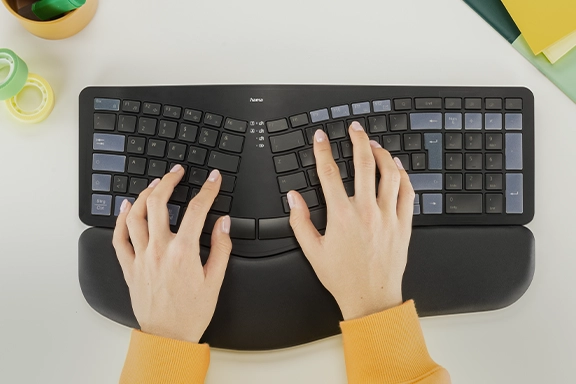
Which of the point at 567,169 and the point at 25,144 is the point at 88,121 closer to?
the point at 25,144

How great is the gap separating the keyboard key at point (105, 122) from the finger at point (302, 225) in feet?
0.76

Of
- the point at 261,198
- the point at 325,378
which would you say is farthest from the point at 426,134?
the point at 325,378

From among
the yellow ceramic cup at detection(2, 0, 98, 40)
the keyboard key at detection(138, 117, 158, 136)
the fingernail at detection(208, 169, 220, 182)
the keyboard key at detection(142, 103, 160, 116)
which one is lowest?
the fingernail at detection(208, 169, 220, 182)

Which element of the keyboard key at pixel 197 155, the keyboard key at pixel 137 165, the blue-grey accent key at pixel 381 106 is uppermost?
the blue-grey accent key at pixel 381 106

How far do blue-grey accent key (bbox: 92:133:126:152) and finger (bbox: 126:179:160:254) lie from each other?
6cm

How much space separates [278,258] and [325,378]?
164 mm

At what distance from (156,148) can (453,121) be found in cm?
37

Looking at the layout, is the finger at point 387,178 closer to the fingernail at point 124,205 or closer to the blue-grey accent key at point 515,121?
the blue-grey accent key at point 515,121

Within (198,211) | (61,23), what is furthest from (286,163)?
(61,23)

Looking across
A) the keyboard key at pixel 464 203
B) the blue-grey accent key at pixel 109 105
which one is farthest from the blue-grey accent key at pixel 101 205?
the keyboard key at pixel 464 203

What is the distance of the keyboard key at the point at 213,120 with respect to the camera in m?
0.62

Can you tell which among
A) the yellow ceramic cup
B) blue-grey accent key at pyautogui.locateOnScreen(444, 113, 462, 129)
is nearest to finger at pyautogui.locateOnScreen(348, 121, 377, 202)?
blue-grey accent key at pyautogui.locateOnScreen(444, 113, 462, 129)

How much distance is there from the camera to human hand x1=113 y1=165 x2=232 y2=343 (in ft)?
1.98

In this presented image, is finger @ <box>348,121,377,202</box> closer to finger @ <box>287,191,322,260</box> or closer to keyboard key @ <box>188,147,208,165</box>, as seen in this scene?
finger @ <box>287,191,322,260</box>
